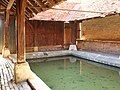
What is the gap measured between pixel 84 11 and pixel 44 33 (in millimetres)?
5239

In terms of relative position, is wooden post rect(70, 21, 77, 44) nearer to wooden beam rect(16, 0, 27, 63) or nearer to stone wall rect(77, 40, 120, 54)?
stone wall rect(77, 40, 120, 54)

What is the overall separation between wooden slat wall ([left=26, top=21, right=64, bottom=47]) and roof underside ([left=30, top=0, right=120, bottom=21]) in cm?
88

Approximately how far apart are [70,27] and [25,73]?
35.6ft

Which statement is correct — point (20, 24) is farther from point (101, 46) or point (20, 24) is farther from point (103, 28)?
point (103, 28)

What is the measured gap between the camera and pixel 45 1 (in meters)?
6.96

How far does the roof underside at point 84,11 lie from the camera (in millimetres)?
10481

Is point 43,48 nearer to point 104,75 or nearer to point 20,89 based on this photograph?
point 104,75

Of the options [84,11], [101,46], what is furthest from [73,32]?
[84,11]

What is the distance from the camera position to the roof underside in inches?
413

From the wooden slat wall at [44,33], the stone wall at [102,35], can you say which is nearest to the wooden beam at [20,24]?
the stone wall at [102,35]

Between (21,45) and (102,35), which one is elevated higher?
(102,35)

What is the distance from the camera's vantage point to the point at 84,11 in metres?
9.98

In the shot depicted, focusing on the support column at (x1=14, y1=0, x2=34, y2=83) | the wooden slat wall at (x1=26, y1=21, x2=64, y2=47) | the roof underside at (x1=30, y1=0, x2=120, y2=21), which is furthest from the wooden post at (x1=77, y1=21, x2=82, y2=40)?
the support column at (x1=14, y1=0, x2=34, y2=83)

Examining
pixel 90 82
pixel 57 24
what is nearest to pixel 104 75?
pixel 90 82
